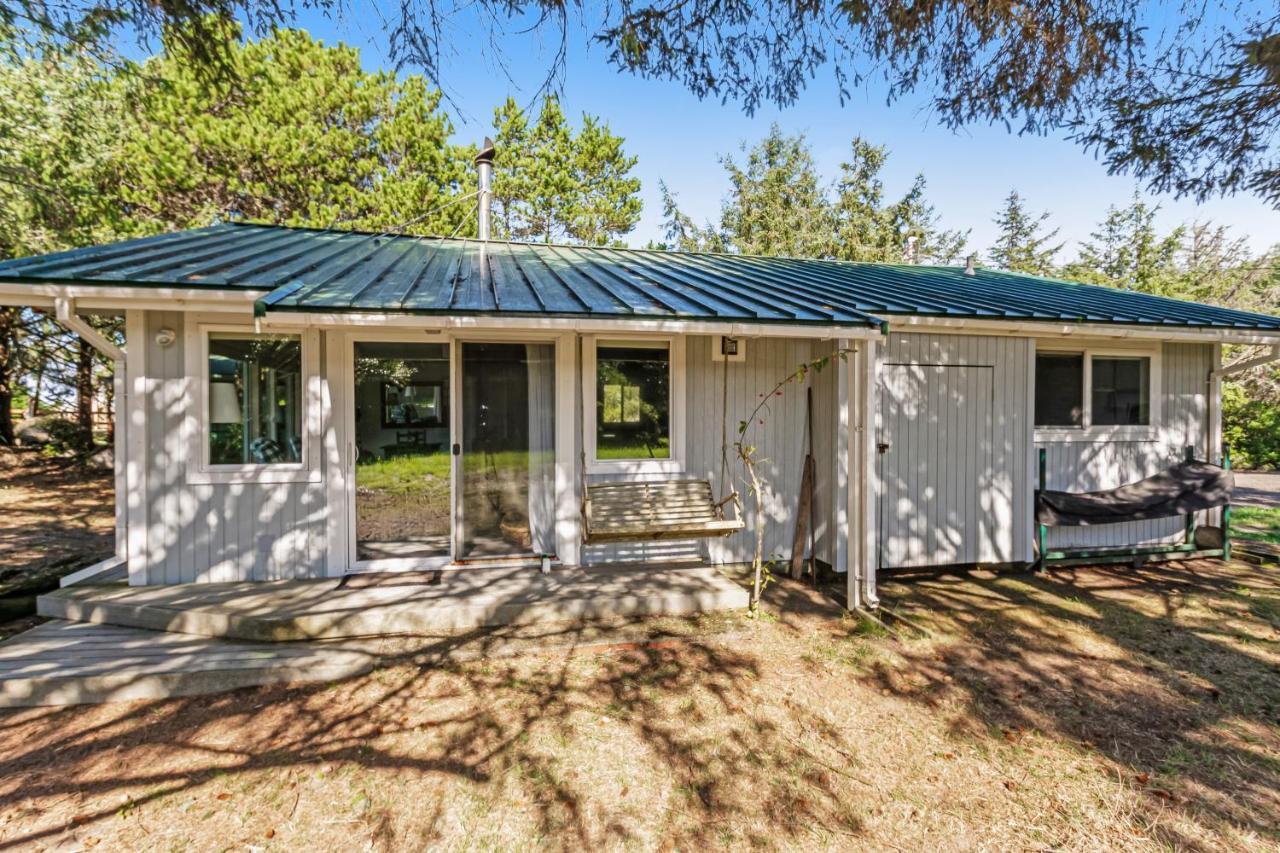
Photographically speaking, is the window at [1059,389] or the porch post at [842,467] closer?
the porch post at [842,467]

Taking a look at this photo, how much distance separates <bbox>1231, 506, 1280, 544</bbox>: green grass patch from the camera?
7258 millimetres

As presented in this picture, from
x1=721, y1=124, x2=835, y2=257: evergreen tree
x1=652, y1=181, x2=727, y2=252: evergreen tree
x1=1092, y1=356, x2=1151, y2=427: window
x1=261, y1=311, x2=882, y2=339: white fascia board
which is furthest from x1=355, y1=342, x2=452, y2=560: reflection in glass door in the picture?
x1=652, y1=181, x2=727, y2=252: evergreen tree

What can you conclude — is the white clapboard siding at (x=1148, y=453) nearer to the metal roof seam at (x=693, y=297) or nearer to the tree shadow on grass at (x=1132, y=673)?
the tree shadow on grass at (x=1132, y=673)

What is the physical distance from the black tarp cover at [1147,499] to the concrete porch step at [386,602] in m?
3.55

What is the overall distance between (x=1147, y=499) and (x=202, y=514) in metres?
8.75

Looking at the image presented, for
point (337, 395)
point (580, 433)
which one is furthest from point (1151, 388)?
point (337, 395)

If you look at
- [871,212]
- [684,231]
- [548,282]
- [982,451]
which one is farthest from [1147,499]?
[684,231]

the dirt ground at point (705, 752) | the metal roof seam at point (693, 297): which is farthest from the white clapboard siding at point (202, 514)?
the metal roof seam at point (693, 297)

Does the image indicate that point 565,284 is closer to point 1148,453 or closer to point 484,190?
point 484,190

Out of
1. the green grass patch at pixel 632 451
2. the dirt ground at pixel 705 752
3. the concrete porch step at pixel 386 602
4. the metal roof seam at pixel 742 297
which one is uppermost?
the metal roof seam at pixel 742 297

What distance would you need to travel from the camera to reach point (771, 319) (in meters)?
4.29

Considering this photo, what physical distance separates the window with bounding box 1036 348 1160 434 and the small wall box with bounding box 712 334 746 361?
3.18 metres

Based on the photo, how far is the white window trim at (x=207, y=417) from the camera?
14.3 ft

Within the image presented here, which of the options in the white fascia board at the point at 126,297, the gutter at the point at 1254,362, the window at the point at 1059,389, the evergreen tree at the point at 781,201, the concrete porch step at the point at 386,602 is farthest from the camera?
the evergreen tree at the point at 781,201
